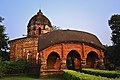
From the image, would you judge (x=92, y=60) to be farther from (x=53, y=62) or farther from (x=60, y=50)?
(x=60, y=50)

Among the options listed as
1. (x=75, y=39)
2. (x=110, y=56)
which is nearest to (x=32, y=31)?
(x=75, y=39)

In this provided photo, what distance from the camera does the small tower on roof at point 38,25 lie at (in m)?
34.4

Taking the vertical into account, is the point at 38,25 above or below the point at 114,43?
above

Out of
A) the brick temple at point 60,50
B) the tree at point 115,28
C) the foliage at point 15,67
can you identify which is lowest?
the foliage at point 15,67

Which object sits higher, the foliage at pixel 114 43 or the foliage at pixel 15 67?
the foliage at pixel 114 43

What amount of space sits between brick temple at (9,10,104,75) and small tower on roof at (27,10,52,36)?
10.4ft

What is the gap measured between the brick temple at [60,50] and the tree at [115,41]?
647 centimetres

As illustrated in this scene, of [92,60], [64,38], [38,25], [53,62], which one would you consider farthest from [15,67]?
[92,60]

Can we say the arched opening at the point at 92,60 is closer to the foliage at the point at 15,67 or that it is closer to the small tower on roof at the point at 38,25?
the foliage at the point at 15,67

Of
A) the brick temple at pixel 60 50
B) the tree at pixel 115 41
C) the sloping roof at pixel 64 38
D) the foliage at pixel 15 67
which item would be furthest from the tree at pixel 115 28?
the foliage at pixel 15 67

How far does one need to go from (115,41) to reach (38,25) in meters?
14.2

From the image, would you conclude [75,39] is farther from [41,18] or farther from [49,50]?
[41,18]

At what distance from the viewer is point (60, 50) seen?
2530cm

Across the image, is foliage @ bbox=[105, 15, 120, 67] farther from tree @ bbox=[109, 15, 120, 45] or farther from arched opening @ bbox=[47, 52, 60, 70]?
arched opening @ bbox=[47, 52, 60, 70]
